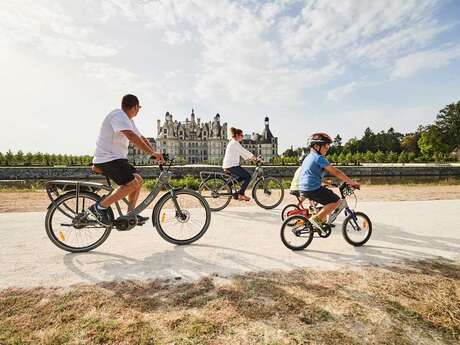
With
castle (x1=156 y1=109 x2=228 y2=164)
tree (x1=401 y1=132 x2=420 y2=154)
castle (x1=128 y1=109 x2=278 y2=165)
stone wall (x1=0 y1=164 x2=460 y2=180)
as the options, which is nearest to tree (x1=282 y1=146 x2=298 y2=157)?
castle (x1=128 y1=109 x2=278 y2=165)

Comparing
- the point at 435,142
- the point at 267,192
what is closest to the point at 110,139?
the point at 267,192

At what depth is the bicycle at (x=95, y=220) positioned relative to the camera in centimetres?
370

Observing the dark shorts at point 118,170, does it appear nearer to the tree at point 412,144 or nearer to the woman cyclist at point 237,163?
the woman cyclist at point 237,163

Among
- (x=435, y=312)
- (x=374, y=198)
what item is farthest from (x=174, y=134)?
(x=435, y=312)

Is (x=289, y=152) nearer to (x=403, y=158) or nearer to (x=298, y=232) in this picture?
(x=403, y=158)

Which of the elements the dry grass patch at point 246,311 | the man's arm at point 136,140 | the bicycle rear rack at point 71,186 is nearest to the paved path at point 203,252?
the dry grass patch at point 246,311

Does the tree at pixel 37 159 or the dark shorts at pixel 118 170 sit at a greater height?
the tree at pixel 37 159

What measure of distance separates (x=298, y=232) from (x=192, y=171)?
3461 centimetres

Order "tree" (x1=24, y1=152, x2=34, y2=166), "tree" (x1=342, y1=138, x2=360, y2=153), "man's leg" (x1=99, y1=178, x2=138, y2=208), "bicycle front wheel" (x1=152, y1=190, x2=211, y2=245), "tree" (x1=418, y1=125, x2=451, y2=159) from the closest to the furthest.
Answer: "man's leg" (x1=99, y1=178, x2=138, y2=208), "bicycle front wheel" (x1=152, y1=190, x2=211, y2=245), "tree" (x1=24, y1=152, x2=34, y2=166), "tree" (x1=418, y1=125, x2=451, y2=159), "tree" (x1=342, y1=138, x2=360, y2=153)

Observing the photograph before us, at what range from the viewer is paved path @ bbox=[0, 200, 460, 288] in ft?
9.89

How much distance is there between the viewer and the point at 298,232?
154 inches

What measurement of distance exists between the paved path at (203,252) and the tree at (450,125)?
75032mm

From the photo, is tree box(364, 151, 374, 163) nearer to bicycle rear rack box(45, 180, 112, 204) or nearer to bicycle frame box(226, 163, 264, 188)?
bicycle frame box(226, 163, 264, 188)

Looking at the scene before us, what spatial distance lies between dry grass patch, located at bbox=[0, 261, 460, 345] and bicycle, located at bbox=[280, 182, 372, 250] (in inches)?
40.0
